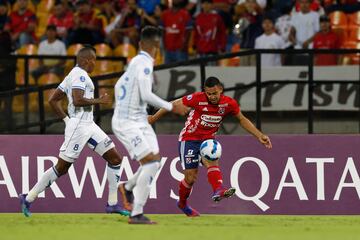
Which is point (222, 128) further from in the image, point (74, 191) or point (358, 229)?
point (358, 229)

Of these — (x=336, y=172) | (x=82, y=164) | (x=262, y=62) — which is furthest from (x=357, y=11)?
Result: (x=82, y=164)

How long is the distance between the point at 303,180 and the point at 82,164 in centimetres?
320

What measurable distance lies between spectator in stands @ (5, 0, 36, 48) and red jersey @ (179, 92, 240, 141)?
920 centimetres

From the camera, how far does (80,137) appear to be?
44.8ft

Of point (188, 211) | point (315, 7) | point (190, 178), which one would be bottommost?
point (188, 211)

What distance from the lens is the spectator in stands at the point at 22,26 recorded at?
73.9ft

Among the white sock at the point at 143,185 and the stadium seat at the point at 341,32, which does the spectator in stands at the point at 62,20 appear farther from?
the white sock at the point at 143,185

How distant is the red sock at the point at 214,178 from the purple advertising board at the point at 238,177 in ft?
6.01

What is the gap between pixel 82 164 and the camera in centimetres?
1568

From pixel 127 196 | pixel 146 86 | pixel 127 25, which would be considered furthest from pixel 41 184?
pixel 127 25

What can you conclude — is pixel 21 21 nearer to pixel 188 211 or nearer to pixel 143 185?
pixel 188 211

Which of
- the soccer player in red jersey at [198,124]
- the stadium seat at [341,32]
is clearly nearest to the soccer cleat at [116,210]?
the soccer player in red jersey at [198,124]

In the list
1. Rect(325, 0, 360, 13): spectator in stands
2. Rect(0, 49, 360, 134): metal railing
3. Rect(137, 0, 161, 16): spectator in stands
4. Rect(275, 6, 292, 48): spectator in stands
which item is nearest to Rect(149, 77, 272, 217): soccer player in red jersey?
Rect(0, 49, 360, 134): metal railing

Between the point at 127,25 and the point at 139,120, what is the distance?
9.81 meters
